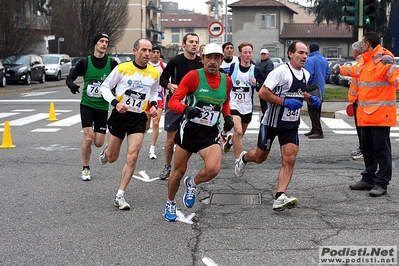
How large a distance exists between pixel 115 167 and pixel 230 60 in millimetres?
2464

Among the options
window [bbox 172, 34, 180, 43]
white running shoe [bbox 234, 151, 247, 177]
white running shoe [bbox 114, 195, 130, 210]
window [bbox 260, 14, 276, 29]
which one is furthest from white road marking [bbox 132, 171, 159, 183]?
window [bbox 172, 34, 180, 43]

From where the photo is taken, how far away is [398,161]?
1109 cm

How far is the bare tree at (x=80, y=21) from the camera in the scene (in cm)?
5956

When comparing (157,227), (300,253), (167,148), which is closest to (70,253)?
(157,227)

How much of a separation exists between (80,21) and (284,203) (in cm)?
5691

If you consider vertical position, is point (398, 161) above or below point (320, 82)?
below

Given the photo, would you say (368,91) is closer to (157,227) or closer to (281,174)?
(281,174)

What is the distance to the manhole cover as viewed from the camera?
8039 millimetres

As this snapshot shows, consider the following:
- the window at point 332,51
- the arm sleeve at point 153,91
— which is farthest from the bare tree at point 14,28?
the window at point 332,51

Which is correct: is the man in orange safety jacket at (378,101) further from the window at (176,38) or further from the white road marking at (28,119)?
the window at (176,38)

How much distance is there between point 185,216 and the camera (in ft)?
23.8

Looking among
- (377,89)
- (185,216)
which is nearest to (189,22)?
(377,89)

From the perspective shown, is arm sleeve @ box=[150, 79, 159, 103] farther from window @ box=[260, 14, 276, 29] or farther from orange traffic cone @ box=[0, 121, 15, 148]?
window @ box=[260, 14, 276, 29]

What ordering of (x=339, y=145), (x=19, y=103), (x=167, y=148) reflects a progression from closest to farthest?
(x=167, y=148)
(x=339, y=145)
(x=19, y=103)
